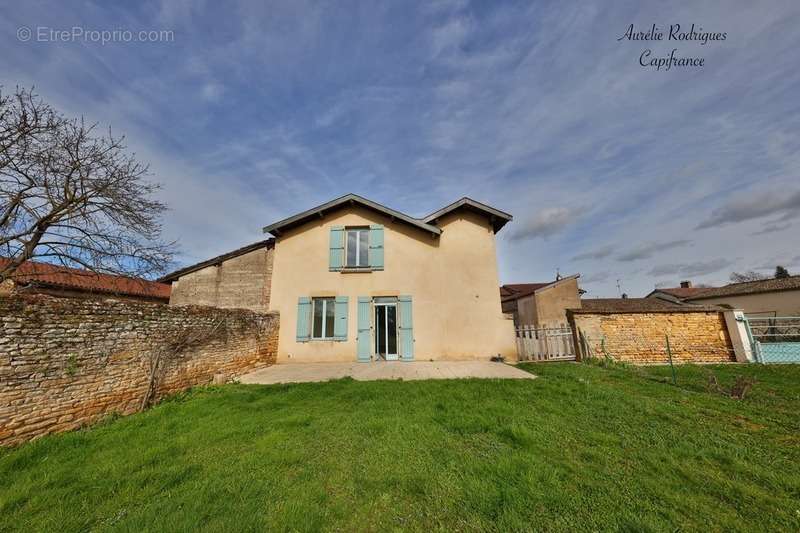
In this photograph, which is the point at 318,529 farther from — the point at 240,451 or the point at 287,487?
the point at 240,451

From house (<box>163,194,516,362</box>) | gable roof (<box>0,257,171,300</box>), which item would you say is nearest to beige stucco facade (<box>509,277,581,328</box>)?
house (<box>163,194,516,362</box>)

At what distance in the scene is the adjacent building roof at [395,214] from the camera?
10.1 metres

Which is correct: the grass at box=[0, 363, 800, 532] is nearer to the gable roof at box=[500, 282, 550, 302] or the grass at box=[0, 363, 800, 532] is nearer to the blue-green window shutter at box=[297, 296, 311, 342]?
the blue-green window shutter at box=[297, 296, 311, 342]

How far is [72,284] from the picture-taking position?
32.9 ft

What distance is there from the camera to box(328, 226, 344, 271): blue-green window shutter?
33.5 feet

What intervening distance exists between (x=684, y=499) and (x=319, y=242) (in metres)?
10.2

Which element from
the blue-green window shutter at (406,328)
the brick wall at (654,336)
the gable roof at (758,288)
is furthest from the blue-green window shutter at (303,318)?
the gable roof at (758,288)

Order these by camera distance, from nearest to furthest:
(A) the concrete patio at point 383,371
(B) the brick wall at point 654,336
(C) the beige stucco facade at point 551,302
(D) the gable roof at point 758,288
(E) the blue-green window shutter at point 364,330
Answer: (A) the concrete patio at point 383,371 → (E) the blue-green window shutter at point 364,330 → (B) the brick wall at point 654,336 → (C) the beige stucco facade at point 551,302 → (D) the gable roof at point 758,288

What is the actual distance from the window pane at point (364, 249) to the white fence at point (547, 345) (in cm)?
620

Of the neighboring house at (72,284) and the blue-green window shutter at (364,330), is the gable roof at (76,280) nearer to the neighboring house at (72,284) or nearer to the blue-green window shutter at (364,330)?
the neighboring house at (72,284)

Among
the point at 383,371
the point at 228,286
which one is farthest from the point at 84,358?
the point at 383,371

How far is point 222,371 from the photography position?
7.35 m

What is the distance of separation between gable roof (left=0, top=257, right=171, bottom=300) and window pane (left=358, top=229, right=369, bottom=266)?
19.9ft

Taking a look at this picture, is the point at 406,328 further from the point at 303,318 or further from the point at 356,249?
the point at 303,318
